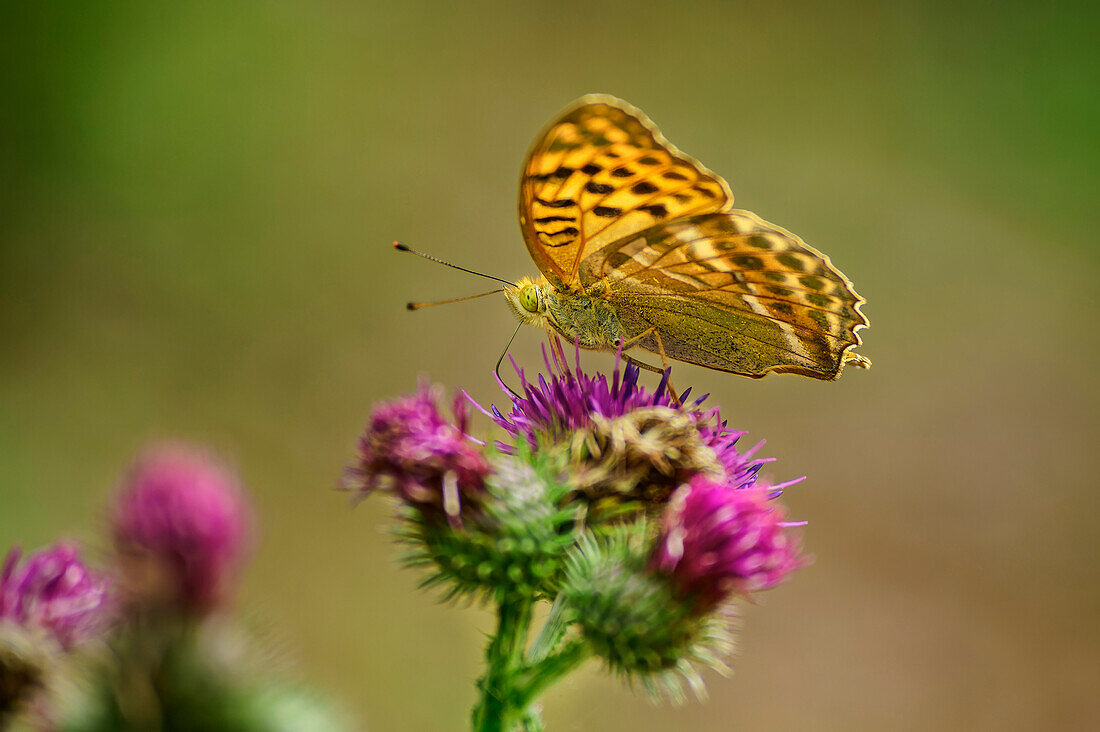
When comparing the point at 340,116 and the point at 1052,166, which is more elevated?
the point at 1052,166

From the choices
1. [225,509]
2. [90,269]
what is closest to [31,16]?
[90,269]

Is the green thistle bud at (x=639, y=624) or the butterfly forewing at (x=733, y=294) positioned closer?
the green thistle bud at (x=639, y=624)

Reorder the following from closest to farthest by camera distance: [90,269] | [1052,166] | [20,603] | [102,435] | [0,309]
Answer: [20,603] → [102,435] → [0,309] → [90,269] → [1052,166]

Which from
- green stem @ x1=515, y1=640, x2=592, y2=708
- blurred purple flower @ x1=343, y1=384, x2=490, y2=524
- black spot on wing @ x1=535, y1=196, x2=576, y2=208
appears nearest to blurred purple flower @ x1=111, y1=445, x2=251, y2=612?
blurred purple flower @ x1=343, y1=384, x2=490, y2=524

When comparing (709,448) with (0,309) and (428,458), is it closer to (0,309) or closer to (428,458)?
(428,458)

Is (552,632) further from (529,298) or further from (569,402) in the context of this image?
(529,298)

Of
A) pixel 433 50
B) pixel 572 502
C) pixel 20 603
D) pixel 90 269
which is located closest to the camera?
pixel 20 603

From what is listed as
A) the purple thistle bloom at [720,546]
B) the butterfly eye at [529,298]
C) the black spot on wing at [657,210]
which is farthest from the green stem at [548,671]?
the black spot on wing at [657,210]

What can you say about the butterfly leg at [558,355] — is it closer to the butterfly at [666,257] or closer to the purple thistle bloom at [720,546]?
the butterfly at [666,257]

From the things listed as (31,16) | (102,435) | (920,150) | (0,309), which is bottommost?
(102,435)
